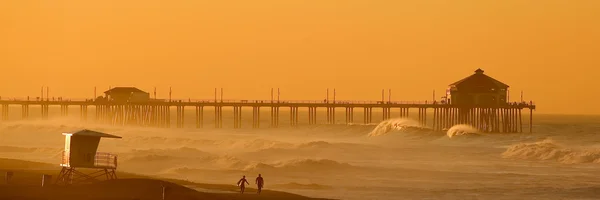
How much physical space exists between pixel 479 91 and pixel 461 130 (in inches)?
239

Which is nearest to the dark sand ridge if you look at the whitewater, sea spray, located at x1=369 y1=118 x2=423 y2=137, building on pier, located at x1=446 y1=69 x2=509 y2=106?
the whitewater

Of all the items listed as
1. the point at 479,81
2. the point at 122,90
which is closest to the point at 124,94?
the point at 122,90

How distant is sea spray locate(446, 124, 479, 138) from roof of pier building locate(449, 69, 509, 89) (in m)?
3.41

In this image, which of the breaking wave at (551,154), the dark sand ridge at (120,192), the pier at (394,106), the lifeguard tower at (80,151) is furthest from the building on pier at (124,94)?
the lifeguard tower at (80,151)

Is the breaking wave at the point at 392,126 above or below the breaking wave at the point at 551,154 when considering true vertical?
above

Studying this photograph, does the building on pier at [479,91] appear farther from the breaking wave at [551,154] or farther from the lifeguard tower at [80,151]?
the lifeguard tower at [80,151]

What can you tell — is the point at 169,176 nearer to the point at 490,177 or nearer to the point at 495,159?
the point at 490,177

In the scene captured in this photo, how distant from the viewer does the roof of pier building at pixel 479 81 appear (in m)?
97.2

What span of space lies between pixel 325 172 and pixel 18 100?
80592 millimetres

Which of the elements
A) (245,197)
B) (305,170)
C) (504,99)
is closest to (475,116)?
(504,99)

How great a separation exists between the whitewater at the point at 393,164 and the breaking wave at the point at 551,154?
5 cm

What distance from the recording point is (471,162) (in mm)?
62375

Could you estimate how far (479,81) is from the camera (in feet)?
321

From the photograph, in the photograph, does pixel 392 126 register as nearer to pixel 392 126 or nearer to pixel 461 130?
pixel 392 126
